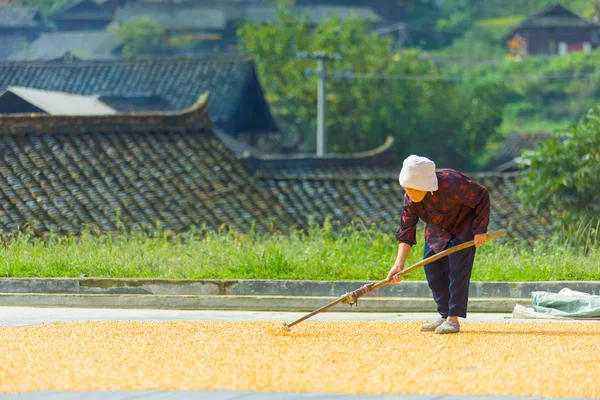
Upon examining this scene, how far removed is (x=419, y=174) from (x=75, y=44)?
71.5m

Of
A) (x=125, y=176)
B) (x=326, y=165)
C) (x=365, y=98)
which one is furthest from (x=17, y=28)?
(x=125, y=176)

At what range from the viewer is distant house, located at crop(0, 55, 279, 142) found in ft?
130

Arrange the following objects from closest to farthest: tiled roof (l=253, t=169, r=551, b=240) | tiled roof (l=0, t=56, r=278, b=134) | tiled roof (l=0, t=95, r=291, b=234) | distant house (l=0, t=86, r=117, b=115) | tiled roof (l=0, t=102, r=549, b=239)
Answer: tiled roof (l=0, t=95, r=291, b=234) < tiled roof (l=0, t=102, r=549, b=239) < tiled roof (l=253, t=169, r=551, b=240) < distant house (l=0, t=86, r=117, b=115) < tiled roof (l=0, t=56, r=278, b=134)

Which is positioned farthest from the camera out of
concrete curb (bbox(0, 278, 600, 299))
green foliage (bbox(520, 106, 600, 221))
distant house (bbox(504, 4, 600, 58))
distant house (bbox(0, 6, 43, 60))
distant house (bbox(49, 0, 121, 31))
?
distant house (bbox(504, 4, 600, 58))

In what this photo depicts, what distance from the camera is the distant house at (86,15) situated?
80.2 m

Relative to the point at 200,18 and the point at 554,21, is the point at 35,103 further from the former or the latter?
the point at 554,21

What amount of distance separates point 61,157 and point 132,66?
65.8 ft

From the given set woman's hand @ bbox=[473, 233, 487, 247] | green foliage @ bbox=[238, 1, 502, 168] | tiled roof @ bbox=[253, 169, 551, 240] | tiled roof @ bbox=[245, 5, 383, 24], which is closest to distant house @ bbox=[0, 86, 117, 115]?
tiled roof @ bbox=[253, 169, 551, 240]

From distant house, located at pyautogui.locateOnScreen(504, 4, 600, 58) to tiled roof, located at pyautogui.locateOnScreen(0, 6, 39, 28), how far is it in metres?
36.4

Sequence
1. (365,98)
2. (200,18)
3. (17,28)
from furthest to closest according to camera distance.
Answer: (200,18) < (17,28) < (365,98)

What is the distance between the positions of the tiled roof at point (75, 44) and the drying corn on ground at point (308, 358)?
64841 mm

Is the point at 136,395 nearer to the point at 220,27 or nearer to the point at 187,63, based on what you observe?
the point at 187,63

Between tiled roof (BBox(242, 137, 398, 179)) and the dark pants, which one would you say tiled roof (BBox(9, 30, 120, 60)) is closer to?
tiled roof (BBox(242, 137, 398, 179))

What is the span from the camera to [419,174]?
833cm
